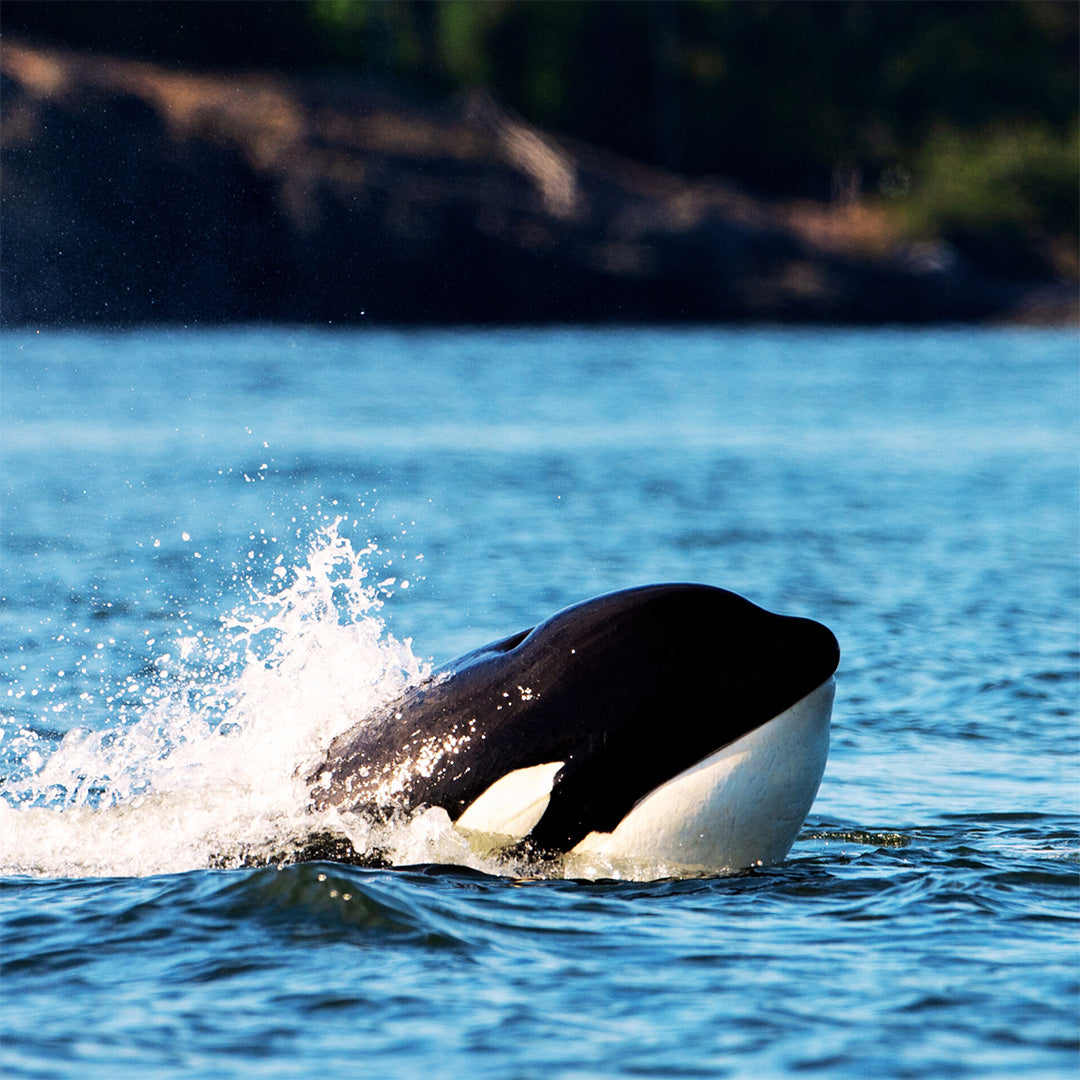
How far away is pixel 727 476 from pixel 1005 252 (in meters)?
53.8

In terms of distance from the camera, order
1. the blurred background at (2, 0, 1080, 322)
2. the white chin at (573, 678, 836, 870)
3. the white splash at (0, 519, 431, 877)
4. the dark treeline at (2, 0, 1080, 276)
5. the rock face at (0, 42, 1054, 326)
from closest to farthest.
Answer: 1. the white chin at (573, 678, 836, 870)
2. the white splash at (0, 519, 431, 877)
3. the rock face at (0, 42, 1054, 326)
4. the blurred background at (2, 0, 1080, 322)
5. the dark treeline at (2, 0, 1080, 276)

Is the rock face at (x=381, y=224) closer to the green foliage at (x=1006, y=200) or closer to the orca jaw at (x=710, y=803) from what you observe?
the green foliage at (x=1006, y=200)

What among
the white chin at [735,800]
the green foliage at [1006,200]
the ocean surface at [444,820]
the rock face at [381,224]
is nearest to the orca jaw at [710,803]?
the white chin at [735,800]

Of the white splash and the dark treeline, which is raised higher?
the dark treeline

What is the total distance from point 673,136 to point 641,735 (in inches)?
2967

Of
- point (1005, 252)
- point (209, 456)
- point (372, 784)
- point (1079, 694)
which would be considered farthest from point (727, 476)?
point (1005, 252)

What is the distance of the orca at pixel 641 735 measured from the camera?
6.32 metres

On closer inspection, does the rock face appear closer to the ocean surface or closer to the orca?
the ocean surface

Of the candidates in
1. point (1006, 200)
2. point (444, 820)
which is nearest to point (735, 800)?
point (444, 820)

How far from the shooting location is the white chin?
6.31 m

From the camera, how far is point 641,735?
20.8 ft

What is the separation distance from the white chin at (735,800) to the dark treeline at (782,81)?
67471 mm

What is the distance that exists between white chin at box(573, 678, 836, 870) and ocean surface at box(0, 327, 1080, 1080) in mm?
123

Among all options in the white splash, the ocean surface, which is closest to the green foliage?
the ocean surface
